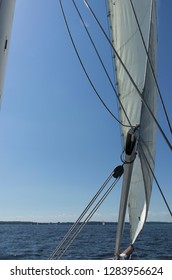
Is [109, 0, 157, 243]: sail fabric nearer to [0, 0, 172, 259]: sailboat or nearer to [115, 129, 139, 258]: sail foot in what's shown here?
[0, 0, 172, 259]: sailboat

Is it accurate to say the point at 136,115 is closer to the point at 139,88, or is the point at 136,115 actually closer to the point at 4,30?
the point at 139,88

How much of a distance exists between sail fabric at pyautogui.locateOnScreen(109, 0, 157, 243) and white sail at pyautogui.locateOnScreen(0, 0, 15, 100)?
2.80 metres

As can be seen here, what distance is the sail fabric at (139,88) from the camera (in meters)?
7.02

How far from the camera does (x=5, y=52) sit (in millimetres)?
4652

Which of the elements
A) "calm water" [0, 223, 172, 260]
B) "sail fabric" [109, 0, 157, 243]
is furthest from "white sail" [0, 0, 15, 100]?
"calm water" [0, 223, 172, 260]

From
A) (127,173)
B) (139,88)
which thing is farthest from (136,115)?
(127,173)

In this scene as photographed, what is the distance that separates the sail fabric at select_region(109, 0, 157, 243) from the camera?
7.02 metres

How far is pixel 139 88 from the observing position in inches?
283

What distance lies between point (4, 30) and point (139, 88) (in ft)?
11.0

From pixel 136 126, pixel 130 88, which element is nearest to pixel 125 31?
pixel 130 88

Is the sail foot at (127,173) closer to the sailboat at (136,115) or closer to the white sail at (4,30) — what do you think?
the sailboat at (136,115)
